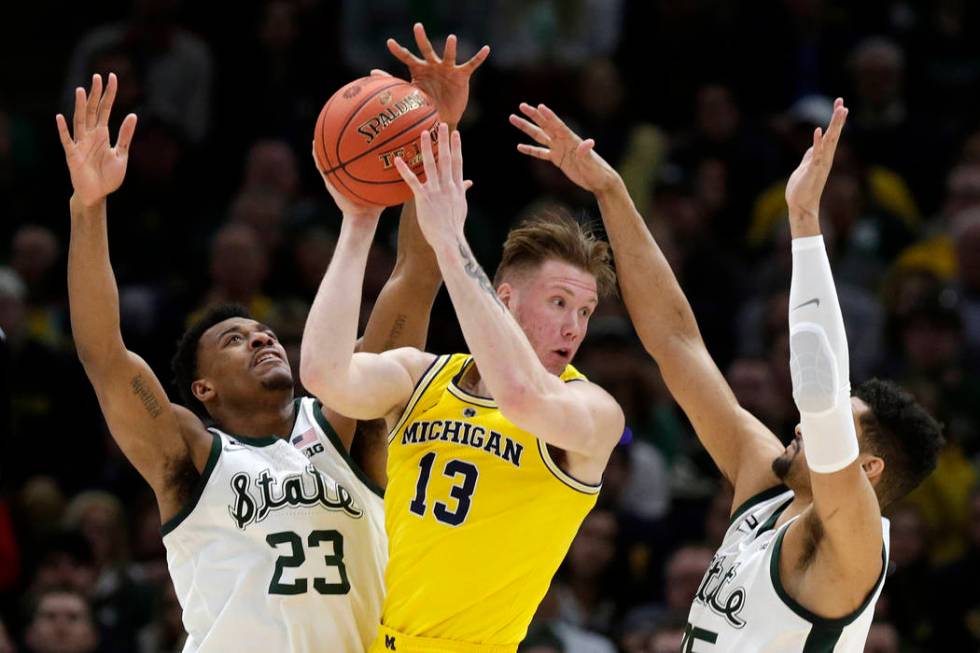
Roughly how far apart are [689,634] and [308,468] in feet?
5.08

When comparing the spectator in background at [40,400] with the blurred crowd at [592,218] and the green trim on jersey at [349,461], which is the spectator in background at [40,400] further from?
the green trim on jersey at [349,461]

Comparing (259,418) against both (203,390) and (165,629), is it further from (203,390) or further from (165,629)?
(165,629)

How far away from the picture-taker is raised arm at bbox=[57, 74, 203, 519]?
6.29 metres

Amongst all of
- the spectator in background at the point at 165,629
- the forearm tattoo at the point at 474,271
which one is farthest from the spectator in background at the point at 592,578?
the forearm tattoo at the point at 474,271

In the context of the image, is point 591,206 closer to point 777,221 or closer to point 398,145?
point 777,221

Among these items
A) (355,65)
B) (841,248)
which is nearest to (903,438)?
(841,248)

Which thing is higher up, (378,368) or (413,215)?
(413,215)

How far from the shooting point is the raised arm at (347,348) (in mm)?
5570

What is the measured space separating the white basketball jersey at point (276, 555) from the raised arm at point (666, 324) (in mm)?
1279

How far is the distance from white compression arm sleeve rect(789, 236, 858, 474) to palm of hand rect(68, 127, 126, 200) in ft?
8.41

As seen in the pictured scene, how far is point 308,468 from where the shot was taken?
253 inches

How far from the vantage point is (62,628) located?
→ 968cm

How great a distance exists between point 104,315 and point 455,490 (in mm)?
1510

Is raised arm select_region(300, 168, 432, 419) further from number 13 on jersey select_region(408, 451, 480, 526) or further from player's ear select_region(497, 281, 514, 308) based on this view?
player's ear select_region(497, 281, 514, 308)
